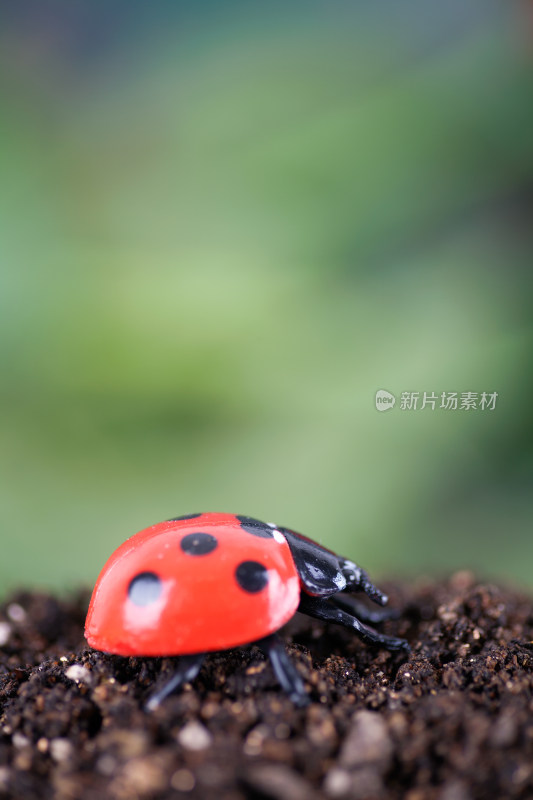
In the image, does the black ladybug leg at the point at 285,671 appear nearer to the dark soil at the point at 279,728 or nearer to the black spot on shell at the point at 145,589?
the dark soil at the point at 279,728

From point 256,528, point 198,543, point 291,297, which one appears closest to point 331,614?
point 256,528

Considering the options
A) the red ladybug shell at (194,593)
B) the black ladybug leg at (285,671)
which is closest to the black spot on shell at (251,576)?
the red ladybug shell at (194,593)

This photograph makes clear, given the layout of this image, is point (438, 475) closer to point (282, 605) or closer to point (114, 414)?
point (114, 414)

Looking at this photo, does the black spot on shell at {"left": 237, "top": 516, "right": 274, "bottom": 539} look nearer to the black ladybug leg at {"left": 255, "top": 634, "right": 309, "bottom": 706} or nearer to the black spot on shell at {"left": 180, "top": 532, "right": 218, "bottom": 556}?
the black spot on shell at {"left": 180, "top": 532, "right": 218, "bottom": 556}

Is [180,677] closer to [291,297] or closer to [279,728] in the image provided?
[279,728]

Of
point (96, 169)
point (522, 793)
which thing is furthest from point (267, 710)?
point (96, 169)
